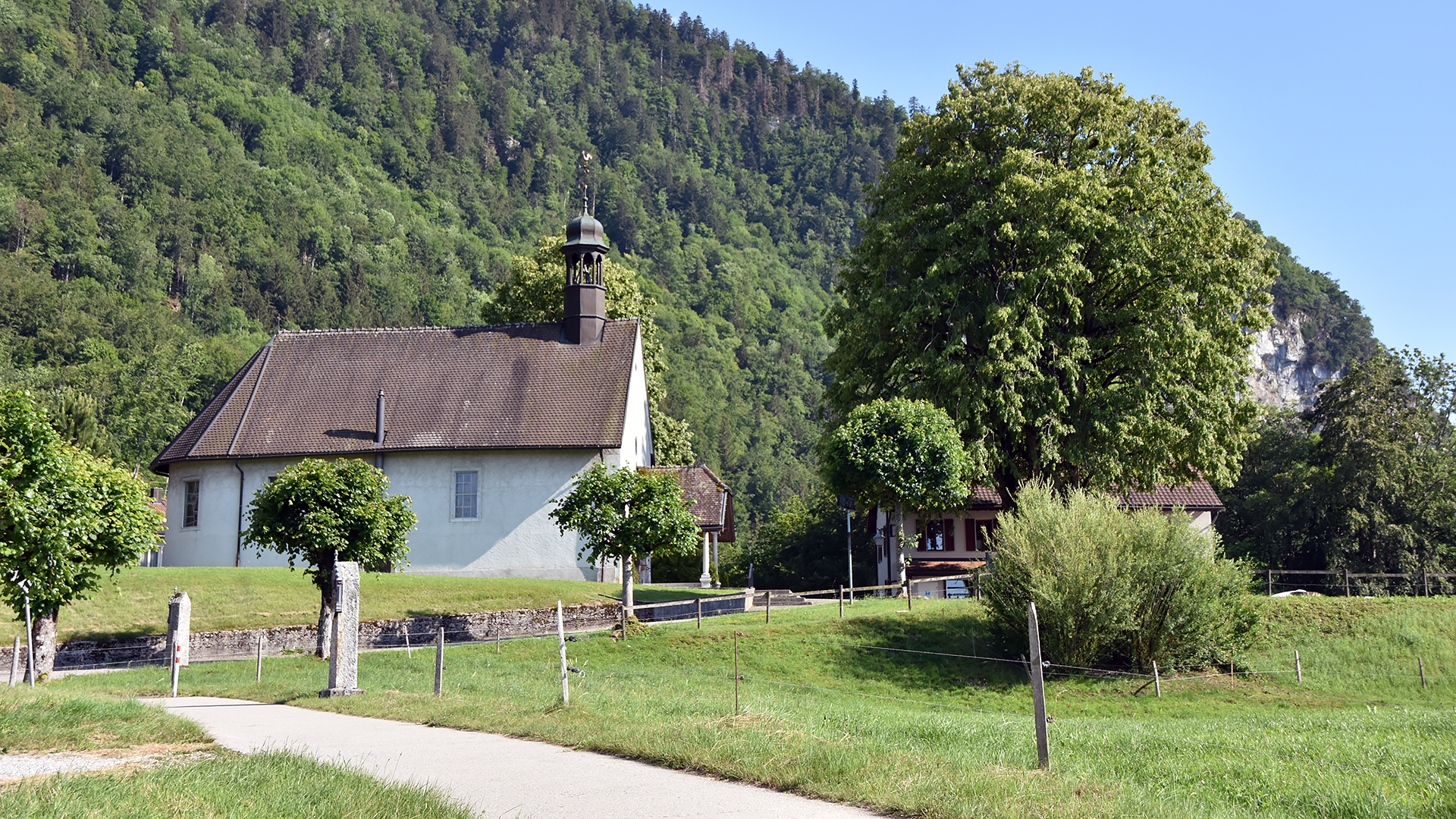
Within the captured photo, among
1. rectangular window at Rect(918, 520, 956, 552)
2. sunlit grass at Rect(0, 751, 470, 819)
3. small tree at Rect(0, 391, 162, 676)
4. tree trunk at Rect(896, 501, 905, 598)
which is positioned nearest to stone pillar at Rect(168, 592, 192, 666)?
small tree at Rect(0, 391, 162, 676)

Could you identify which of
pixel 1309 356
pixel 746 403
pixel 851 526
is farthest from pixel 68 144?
pixel 1309 356

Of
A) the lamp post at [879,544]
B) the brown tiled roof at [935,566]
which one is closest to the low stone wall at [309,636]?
the brown tiled roof at [935,566]

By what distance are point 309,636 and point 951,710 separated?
55.6 feet

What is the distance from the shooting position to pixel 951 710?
21.6m

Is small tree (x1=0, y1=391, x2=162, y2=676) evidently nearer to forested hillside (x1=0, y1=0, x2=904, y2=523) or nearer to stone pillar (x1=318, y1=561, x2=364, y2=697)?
stone pillar (x1=318, y1=561, x2=364, y2=697)

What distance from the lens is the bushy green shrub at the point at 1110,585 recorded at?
27.2 m

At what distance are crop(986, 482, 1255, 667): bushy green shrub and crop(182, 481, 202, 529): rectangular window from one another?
28686mm

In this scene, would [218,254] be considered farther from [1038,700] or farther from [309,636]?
[1038,700]

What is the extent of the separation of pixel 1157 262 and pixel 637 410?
19.4 meters

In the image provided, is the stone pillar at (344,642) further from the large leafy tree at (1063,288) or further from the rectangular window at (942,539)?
the rectangular window at (942,539)

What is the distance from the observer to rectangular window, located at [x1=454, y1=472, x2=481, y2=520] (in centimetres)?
3997

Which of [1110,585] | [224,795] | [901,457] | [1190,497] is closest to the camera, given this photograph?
[224,795]

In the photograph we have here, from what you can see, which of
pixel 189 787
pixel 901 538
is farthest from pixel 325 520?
pixel 189 787

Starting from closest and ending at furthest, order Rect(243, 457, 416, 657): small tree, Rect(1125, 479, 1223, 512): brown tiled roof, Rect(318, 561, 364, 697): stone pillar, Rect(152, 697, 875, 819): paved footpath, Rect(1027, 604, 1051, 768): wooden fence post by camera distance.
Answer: Rect(152, 697, 875, 819): paved footpath, Rect(1027, 604, 1051, 768): wooden fence post, Rect(318, 561, 364, 697): stone pillar, Rect(243, 457, 416, 657): small tree, Rect(1125, 479, 1223, 512): brown tiled roof
